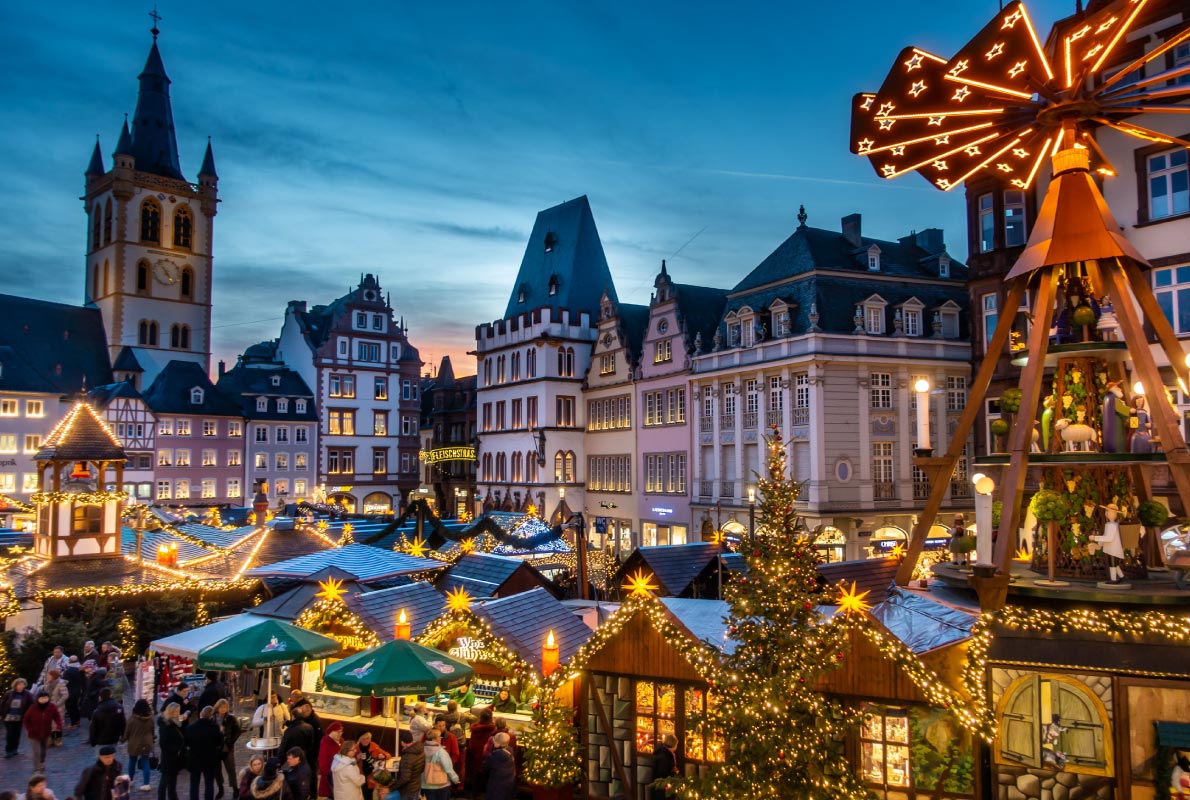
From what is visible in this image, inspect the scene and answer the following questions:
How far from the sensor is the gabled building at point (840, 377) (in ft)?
104

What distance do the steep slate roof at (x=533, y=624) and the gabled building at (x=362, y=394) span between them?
4632 centimetres

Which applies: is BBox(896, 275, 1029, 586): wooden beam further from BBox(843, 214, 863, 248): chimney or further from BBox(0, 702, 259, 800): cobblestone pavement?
BBox(843, 214, 863, 248): chimney

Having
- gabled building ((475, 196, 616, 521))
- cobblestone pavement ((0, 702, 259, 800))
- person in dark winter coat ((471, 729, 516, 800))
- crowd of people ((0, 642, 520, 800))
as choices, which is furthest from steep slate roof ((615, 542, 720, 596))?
gabled building ((475, 196, 616, 521))

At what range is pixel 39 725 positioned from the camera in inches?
525

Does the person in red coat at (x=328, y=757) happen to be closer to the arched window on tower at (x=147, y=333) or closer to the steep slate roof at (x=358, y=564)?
the steep slate roof at (x=358, y=564)

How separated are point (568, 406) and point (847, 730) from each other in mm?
37659

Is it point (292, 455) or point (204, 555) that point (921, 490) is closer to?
point (204, 555)

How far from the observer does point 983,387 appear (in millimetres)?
9898

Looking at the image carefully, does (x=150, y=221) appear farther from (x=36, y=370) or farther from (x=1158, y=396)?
(x=1158, y=396)

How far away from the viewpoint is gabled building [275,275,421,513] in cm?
5862

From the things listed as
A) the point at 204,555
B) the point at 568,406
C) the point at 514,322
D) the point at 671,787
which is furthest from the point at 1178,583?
the point at 514,322

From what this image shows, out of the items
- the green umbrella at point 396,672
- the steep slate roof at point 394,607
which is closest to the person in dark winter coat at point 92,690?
the steep slate roof at point 394,607

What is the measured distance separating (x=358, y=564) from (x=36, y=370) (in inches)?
1839

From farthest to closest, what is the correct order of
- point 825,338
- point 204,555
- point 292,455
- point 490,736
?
point 292,455, point 825,338, point 204,555, point 490,736
